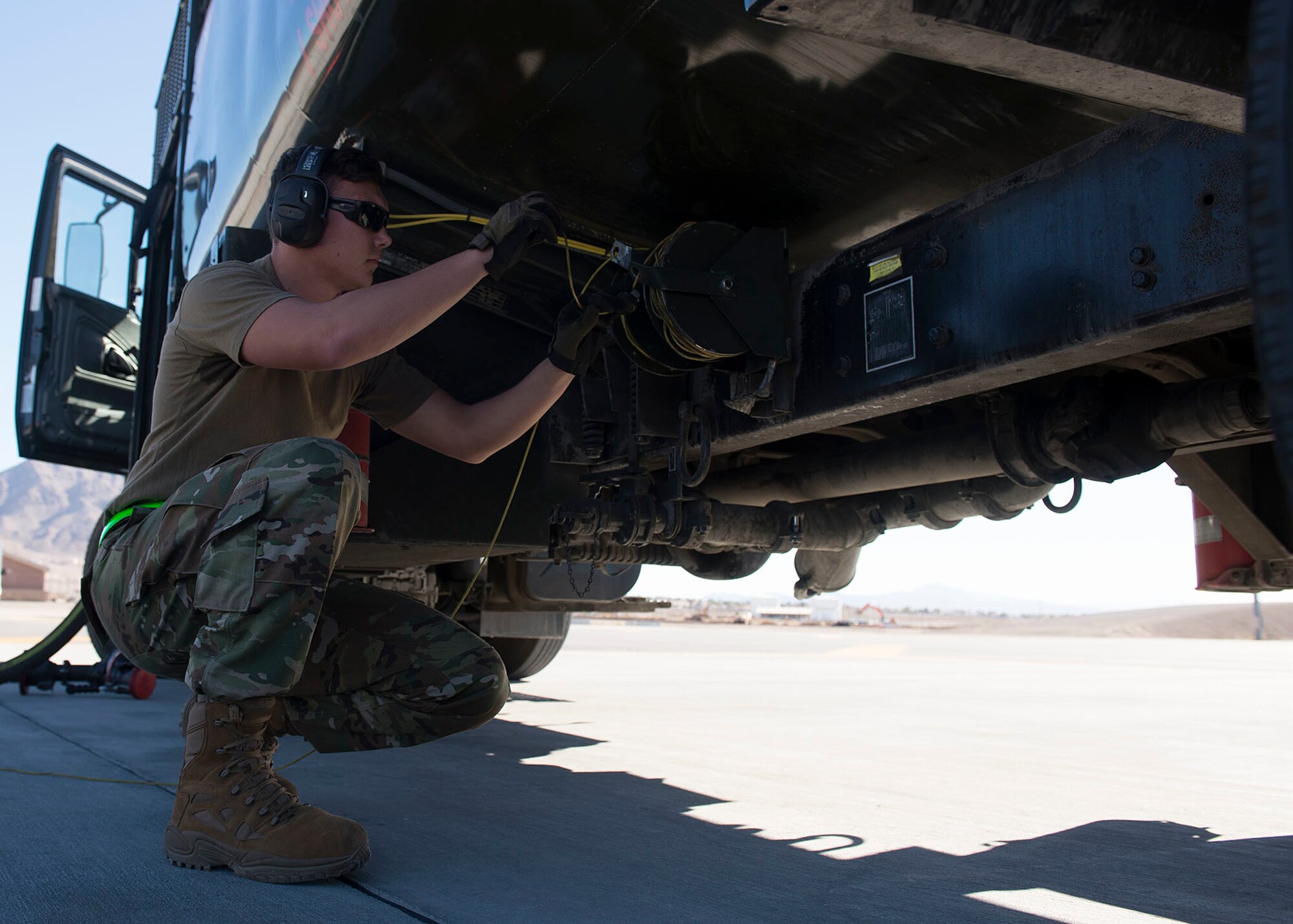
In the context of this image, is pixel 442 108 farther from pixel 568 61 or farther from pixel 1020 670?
pixel 1020 670

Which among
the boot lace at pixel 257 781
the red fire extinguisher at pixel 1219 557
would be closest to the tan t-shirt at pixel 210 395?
the boot lace at pixel 257 781

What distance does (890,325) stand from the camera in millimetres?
1782

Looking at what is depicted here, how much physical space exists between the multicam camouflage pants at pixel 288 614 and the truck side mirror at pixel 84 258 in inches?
141

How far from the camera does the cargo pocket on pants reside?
1.54m

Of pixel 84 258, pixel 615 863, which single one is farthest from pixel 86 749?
pixel 84 258

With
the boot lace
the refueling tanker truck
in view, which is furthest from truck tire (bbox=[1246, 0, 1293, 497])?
the boot lace

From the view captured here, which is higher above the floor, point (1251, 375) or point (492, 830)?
point (1251, 375)

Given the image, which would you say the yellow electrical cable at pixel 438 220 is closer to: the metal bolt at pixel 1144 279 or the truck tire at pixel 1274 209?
the metal bolt at pixel 1144 279

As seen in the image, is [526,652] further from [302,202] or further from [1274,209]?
[1274,209]

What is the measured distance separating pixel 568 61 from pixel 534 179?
31 cm

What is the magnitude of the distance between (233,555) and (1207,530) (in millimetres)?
2274

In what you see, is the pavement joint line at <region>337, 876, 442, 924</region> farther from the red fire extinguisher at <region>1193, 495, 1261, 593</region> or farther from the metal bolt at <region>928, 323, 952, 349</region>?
the red fire extinguisher at <region>1193, 495, 1261, 593</region>

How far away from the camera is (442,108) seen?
5.85 ft

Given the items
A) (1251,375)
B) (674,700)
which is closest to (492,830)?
(1251,375)
